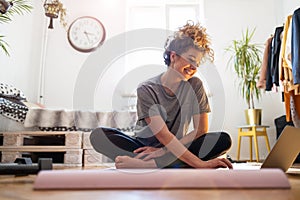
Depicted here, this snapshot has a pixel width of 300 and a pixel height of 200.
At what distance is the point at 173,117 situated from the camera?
1.42m

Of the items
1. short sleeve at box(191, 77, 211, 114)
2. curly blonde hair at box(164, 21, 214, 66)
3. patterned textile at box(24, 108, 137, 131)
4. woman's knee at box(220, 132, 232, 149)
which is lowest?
Result: woman's knee at box(220, 132, 232, 149)

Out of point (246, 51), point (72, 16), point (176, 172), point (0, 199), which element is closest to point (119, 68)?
point (72, 16)

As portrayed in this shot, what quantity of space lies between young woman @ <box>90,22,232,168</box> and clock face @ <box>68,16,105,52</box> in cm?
258

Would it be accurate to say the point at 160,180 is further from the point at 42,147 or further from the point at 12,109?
the point at 12,109

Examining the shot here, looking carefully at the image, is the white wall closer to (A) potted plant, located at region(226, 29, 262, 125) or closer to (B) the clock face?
(B) the clock face

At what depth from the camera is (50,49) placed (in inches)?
154

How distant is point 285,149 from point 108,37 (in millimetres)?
3135

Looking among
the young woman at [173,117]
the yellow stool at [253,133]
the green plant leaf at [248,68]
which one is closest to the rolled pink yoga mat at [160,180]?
the young woman at [173,117]

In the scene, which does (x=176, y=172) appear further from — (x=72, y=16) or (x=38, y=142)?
(x=72, y=16)

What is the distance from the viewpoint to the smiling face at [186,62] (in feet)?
4.45

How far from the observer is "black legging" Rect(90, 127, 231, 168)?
4.22 feet

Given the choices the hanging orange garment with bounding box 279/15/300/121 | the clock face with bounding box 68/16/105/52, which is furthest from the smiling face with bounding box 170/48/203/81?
the clock face with bounding box 68/16/105/52

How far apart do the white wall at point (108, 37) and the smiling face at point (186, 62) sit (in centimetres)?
238

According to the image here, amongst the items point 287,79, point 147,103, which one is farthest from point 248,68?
point 147,103
